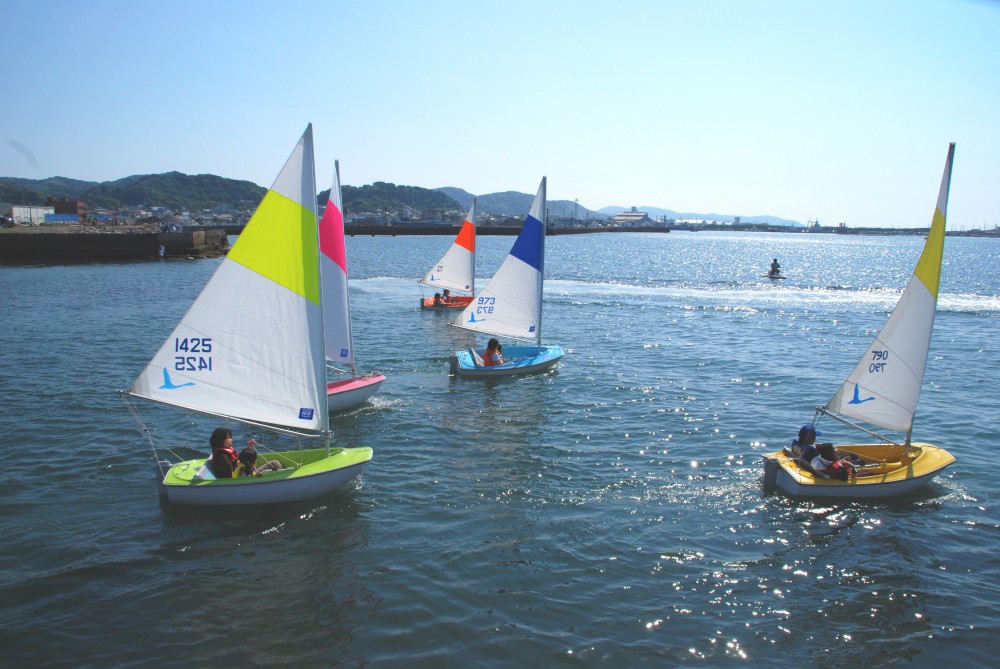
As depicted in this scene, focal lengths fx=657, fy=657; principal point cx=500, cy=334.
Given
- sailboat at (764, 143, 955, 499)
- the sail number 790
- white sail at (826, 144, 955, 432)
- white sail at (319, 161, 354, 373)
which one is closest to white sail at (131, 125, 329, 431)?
white sail at (319, 161, 354, 373)

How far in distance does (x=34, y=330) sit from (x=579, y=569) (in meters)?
35.3

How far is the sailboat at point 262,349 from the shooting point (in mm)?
14266

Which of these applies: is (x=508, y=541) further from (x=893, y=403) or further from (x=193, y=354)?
(x=893, y=403)

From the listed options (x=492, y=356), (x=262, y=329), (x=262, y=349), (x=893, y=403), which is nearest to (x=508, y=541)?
(x=262, y=349)

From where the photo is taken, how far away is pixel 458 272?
155 feet

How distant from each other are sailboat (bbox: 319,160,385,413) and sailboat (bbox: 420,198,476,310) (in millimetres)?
24330

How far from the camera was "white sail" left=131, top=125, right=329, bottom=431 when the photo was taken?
46.7 feet

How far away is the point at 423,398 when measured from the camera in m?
24.8

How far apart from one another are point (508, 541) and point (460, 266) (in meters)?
34.4

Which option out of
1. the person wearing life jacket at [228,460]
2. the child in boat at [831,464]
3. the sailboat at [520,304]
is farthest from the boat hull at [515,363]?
the child in boat at [831,464]

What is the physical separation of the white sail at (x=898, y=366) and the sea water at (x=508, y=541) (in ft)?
8.02

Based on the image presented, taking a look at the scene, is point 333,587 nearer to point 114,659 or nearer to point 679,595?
point 114,659

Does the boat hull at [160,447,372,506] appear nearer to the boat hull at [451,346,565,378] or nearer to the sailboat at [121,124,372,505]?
the sailboat at [121,124,372,505]

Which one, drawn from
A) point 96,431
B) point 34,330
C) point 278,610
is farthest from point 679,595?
point 34,330
